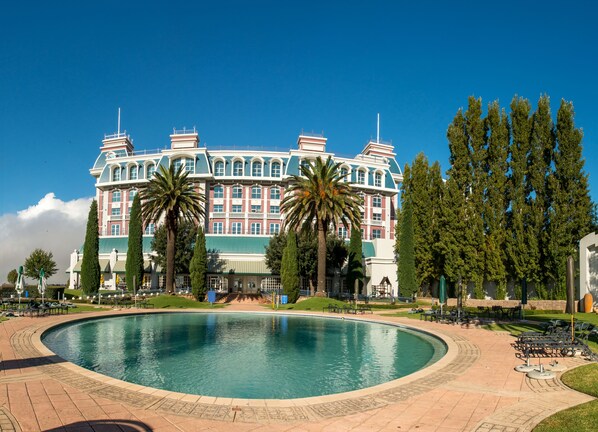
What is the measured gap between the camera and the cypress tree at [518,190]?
37.2 metres

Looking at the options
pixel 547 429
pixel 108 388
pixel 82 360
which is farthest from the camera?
pixel 82 360

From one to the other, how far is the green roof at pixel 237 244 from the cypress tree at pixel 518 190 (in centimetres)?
2806

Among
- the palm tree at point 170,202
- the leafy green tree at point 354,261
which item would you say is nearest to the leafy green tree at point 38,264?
the palm tree at point 170,202

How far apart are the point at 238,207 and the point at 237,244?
666 centimetres

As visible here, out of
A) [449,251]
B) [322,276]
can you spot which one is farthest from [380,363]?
[449,251]

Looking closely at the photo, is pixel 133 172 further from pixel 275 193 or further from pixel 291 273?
pixel 291 273

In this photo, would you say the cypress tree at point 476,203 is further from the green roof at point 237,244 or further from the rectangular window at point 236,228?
the rectangular window at point 236,228

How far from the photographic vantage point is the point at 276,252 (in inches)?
1912

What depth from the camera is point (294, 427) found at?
7387 millimetres

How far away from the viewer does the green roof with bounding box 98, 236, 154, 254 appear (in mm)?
55188

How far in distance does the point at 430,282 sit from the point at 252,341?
110 feet

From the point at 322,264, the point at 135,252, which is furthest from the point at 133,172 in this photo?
the point at 322,264

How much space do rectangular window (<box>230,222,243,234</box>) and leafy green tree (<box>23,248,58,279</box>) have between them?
111 feet

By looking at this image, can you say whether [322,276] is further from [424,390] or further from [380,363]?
[424,390]
